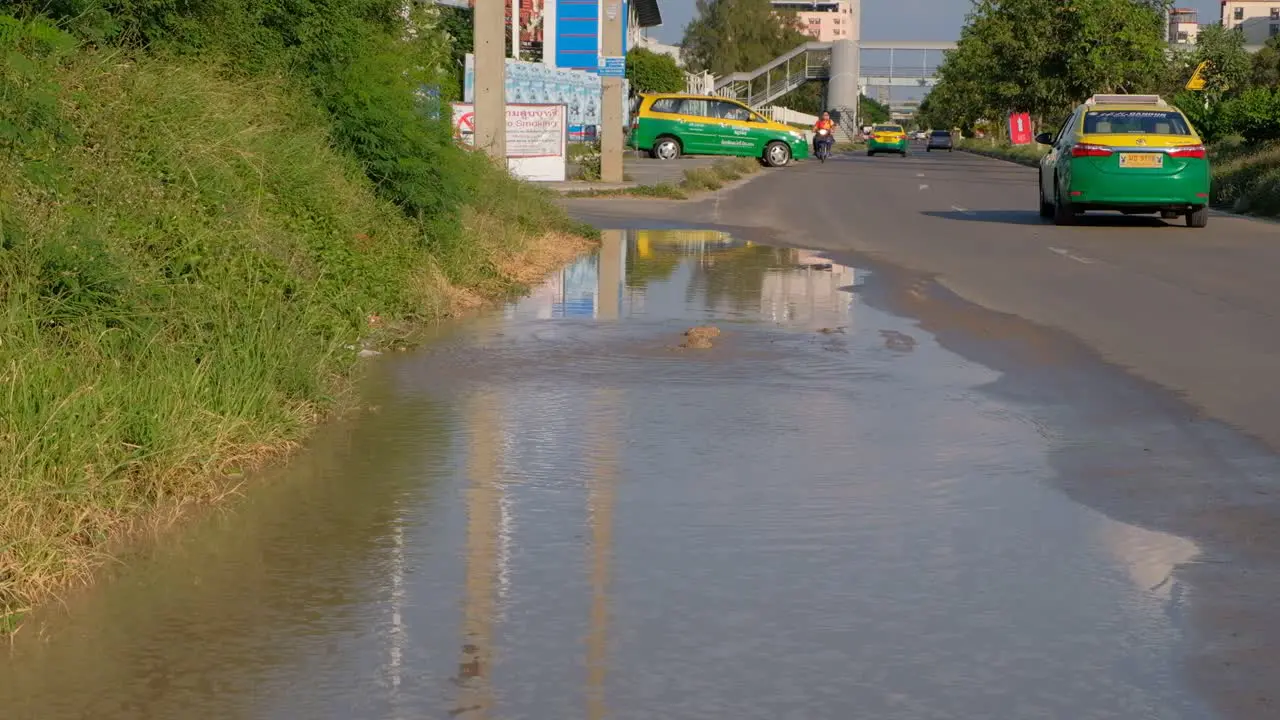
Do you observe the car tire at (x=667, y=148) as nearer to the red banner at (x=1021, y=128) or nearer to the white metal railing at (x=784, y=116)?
the red banner at (x=1021, y=128)

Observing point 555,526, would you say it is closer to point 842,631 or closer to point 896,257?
point 842,631

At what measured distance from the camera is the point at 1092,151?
77.1 feet

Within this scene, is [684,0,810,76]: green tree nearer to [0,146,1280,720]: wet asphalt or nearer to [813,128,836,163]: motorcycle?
[813,128,836,163]: motorcycle

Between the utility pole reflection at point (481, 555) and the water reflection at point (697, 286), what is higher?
the water reflection at point (697, 286)

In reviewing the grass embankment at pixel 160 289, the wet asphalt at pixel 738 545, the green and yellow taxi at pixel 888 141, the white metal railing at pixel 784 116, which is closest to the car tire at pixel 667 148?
the green and yellow taxi at pixel 888 141

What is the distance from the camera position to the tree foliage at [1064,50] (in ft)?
→ 243

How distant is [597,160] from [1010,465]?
33670 millimetres

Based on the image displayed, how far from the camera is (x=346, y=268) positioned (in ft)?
38.2

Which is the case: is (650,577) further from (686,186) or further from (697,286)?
(686,186)

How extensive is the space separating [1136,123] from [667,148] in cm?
3207

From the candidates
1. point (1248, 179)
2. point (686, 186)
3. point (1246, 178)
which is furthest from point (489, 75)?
point (1246, 178)

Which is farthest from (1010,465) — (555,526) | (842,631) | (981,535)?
(842,631)

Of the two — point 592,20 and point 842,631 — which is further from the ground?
point 592,20

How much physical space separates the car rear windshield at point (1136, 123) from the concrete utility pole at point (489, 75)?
7.66 m
